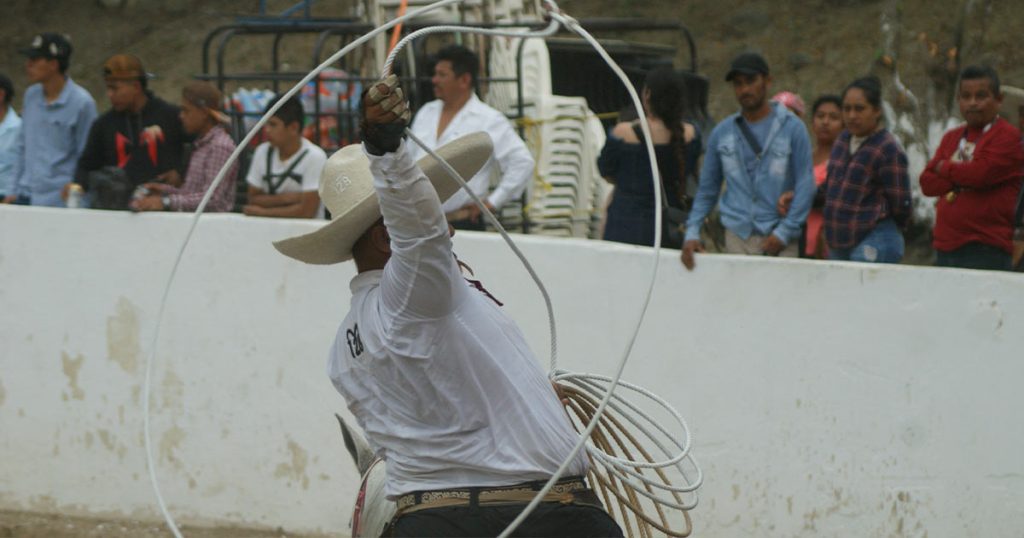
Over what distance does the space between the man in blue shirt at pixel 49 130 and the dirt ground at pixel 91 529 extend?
2.07m

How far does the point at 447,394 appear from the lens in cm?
356

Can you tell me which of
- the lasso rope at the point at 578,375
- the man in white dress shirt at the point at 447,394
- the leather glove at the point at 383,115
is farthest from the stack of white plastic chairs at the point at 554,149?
the leather glove at the point at 383,115

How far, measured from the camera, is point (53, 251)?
7020mm

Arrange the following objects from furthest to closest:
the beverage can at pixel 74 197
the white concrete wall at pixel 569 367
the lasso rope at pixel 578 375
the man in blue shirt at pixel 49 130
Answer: the man in blue shirt at pixel 49 130 < the beverage can at pixel 74 197 < the white concrete wall at pixel 569 367 < the lasso rope at pixel 578 375

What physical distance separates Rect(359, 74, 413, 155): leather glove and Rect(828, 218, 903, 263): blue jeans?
3883mm

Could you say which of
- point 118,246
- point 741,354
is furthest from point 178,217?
point 741,354

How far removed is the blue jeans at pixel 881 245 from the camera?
6.54m

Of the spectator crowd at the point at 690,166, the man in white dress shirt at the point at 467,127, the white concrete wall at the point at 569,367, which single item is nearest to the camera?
the white concrete wall at the point at 569,367

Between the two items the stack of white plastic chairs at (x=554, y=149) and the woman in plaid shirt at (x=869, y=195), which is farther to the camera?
the stack of white plastic chairs at (x=554, y=149)

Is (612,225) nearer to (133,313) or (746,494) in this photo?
(746,494)

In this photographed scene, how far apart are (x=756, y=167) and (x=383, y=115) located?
13.1 feet

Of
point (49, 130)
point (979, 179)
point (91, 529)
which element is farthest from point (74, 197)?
point (979, 179)

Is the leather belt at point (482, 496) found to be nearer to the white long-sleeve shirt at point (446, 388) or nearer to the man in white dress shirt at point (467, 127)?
the white long-sleeve shirt at point (446, 388)

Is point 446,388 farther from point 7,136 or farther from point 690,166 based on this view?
point 7,136
